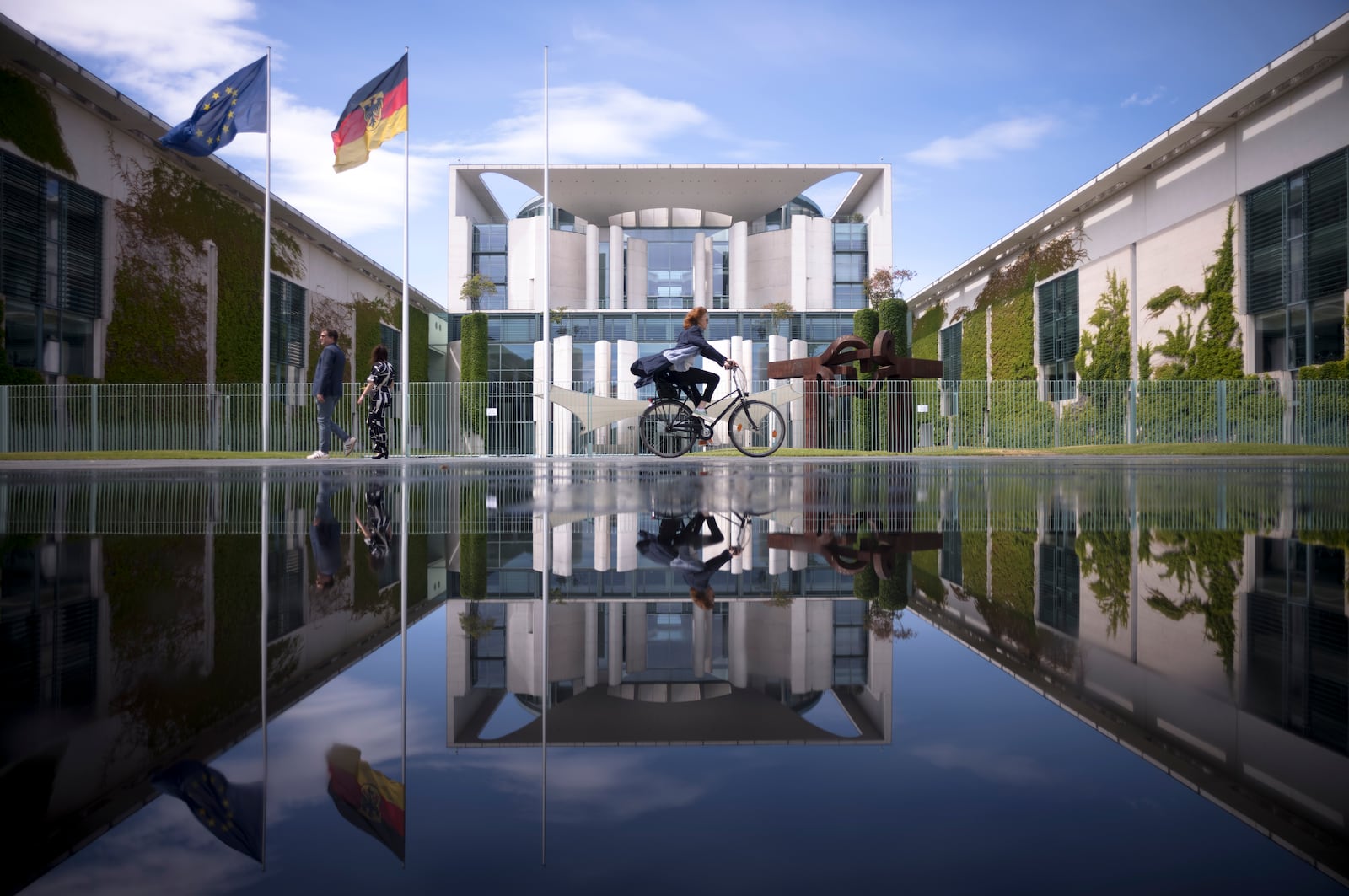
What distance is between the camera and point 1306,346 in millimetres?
17828

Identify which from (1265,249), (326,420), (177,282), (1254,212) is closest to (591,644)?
(326,420)

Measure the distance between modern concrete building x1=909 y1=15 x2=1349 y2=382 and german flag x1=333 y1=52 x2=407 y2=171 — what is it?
17744mm

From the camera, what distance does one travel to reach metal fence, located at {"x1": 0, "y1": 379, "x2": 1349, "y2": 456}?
17.4m

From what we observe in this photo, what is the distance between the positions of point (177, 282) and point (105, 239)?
2.49 m

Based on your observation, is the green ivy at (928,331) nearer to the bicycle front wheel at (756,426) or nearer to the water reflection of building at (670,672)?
the bicycle front wheel at (756,426)

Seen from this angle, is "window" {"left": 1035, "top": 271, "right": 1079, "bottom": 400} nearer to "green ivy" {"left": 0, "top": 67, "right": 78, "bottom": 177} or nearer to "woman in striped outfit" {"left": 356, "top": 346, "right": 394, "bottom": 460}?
"woman in striped outfit" {"left": 356, "top": 346, "right": 394, "bottom": 460}

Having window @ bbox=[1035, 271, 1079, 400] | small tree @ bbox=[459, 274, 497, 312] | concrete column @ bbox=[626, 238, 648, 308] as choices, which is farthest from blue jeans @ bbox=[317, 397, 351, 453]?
concrete column @ bbox=[626, 238, 648, 308]

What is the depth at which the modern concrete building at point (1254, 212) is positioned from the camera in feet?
55.2

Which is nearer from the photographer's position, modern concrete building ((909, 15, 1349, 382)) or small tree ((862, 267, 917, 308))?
modern concrete building ((909, 15, 1349, 382))

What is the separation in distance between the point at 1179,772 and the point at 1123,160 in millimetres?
25009

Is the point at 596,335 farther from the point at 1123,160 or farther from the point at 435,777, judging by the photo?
the point at 435,777

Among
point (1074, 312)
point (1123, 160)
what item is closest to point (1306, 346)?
point (1123, 160)

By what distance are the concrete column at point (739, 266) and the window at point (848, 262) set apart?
4.39 metres

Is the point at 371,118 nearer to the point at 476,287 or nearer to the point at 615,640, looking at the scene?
→ the point at 615,640
